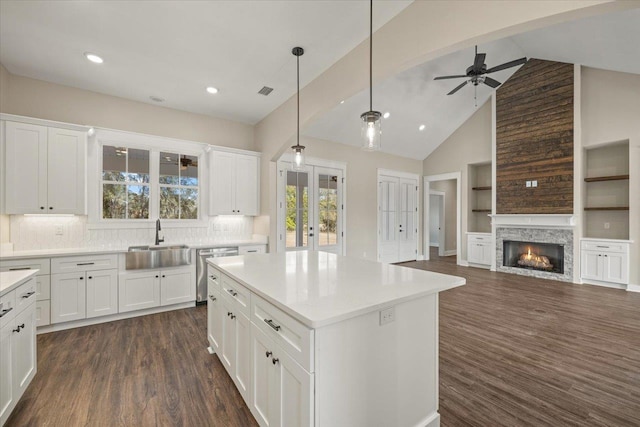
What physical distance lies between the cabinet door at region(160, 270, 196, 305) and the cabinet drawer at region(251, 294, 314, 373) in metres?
2.74

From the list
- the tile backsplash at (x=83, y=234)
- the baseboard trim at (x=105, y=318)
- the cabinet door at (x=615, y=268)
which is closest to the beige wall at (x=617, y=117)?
the cabinet door at (x=615, y=268)

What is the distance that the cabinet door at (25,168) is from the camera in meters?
3.14

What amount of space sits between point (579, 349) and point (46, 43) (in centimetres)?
618

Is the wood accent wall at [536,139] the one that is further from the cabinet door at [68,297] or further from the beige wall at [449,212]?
the cabinet door at [68,297]

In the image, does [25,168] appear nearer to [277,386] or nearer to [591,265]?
[277,386]

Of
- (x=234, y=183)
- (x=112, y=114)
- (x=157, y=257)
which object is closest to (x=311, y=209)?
(x=234, y=183)

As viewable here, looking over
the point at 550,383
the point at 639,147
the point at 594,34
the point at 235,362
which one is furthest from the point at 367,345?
the point at 639,147

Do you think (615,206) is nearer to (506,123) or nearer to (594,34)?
(506,123)

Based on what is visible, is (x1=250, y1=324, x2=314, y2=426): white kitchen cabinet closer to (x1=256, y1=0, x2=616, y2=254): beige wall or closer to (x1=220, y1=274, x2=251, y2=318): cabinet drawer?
(x1=220, y1=274, x2=251, y2=318): cabinet drawer

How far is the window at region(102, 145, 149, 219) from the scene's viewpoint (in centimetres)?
396

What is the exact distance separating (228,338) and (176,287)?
7.11 ft

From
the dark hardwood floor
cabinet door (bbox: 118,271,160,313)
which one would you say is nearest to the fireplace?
the dark hardwood floor

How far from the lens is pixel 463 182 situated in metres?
7.37

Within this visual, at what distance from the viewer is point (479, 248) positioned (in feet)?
23.0
